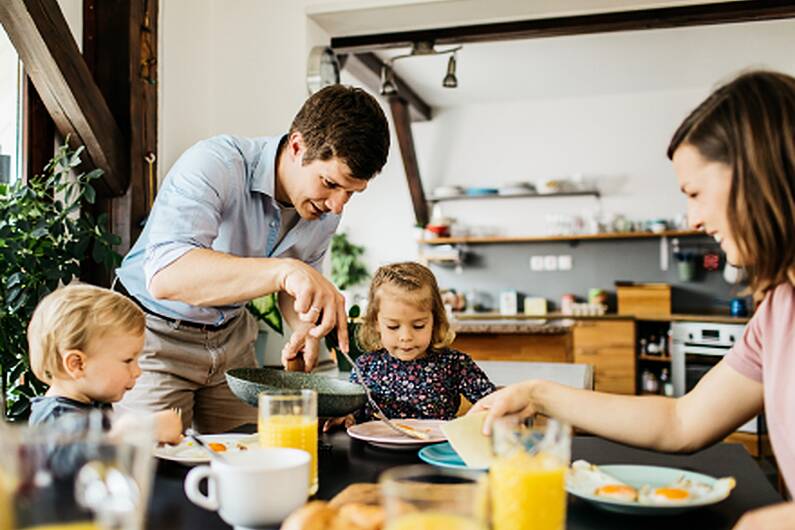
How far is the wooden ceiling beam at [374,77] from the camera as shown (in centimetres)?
539

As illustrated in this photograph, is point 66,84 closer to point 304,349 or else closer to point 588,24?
point 304,349

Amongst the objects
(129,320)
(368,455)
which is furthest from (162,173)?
(368,455)

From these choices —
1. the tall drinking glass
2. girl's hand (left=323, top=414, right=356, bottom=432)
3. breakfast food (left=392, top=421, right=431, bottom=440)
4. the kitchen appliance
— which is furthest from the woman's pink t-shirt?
the kitchen appliance

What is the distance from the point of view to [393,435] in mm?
1497

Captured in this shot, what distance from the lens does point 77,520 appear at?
0.64 meters

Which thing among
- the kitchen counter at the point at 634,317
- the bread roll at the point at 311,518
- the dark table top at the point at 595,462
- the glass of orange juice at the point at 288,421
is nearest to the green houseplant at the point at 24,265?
the dark table top at the point at 595,462

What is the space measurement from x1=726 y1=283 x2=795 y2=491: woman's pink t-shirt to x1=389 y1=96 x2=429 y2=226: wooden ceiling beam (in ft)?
18.4

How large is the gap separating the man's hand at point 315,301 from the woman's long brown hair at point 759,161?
2.36 feet

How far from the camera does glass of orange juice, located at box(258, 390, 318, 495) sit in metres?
1.13

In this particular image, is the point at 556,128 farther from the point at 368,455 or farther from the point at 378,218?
the point at 368,455

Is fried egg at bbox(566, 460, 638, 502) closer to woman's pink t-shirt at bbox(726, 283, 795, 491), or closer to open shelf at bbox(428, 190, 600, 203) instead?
woman's pink t-shirt at bbox(726, 283, 795, 491)

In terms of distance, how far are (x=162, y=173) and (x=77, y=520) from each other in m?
2.65

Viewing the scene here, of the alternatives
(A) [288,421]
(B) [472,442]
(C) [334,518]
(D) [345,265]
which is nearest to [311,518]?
(C) [334,518]

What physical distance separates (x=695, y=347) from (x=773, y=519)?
5.59m
